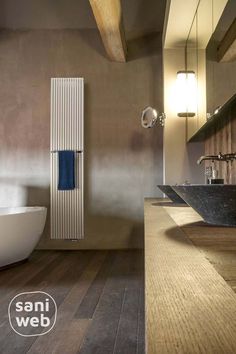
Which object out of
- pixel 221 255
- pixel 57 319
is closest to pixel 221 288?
pixel 221 255

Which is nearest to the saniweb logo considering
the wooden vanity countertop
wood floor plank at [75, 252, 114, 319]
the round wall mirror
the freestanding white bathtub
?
wood floor plank at [75, 252, 114, 319]

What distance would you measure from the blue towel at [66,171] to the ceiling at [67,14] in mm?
1644

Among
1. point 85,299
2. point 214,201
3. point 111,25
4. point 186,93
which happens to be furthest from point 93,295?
point 111,25

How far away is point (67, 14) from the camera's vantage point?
4.09 meters

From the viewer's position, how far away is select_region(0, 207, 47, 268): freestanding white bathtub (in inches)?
122

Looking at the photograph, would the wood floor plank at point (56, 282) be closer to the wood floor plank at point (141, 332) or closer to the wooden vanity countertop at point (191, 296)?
the wood floor plank at point (141, 332)

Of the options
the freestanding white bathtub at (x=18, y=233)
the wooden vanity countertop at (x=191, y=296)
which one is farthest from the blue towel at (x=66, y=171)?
the wooden vanity countertop at (x=191, y=296)

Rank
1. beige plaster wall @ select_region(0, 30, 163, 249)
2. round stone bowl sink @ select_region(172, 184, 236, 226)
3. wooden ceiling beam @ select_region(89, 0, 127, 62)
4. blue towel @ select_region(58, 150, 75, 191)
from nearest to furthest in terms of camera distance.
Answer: round stone bowl sink @ select_region(172, 184, 236, 226) < wooden ceiling beam @ select_region(89, 0, 127, 62) < blue towel @ select_region(58, 150, 75, 191) < beige plaster wall @ select_region(0, 30, 163, 249)

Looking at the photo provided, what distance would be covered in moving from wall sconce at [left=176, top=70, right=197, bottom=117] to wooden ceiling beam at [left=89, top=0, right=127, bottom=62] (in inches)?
29.9

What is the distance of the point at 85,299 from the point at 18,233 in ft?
3.78

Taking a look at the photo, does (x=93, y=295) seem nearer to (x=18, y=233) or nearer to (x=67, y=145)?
(x=18, y=233)

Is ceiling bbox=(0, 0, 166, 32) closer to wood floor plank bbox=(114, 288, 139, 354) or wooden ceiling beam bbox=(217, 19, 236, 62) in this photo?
wooden ceiling beam bbox=(217, 19, 236, 62)

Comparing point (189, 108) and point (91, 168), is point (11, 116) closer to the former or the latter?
point (91, 168)

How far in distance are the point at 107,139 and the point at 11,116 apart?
1.26m
